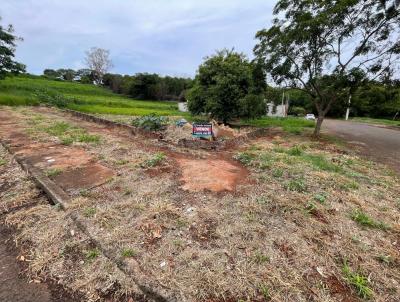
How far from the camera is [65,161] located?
14.9 ft

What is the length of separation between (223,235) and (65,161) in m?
3.58

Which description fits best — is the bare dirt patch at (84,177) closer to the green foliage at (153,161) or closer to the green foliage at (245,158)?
the green foliage at (153,161)

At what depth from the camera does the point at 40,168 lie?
4078 millimetres

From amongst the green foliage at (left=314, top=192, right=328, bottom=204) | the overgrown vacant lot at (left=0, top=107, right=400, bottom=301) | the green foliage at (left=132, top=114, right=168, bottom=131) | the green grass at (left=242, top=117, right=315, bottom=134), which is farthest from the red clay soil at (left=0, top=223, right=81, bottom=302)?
the green grass at (left=242, top=117, right=315, bottom=134)

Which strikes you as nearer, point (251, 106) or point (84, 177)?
point (84, 177)

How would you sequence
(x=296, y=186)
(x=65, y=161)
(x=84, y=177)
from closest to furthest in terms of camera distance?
(x=296, y=186) < (x=84, y=177) < (x=65, y=161)

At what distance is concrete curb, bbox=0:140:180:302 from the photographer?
173cm

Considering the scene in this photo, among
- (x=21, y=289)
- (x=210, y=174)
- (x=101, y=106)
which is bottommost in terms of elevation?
(x=21, y=289)

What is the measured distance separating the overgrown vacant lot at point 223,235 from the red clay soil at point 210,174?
0.12 feet

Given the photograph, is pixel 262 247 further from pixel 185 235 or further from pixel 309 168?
pixel 309 168

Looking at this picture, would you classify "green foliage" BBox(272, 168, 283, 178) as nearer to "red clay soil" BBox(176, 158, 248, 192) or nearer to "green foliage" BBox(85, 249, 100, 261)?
"red clay soil" BBox(176, 158, 248, 192)

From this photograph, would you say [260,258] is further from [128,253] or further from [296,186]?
[296,186]

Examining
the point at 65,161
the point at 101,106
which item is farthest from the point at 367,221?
the point at 101,106

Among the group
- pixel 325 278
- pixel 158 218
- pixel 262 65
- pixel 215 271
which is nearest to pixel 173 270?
pixel 215 271
